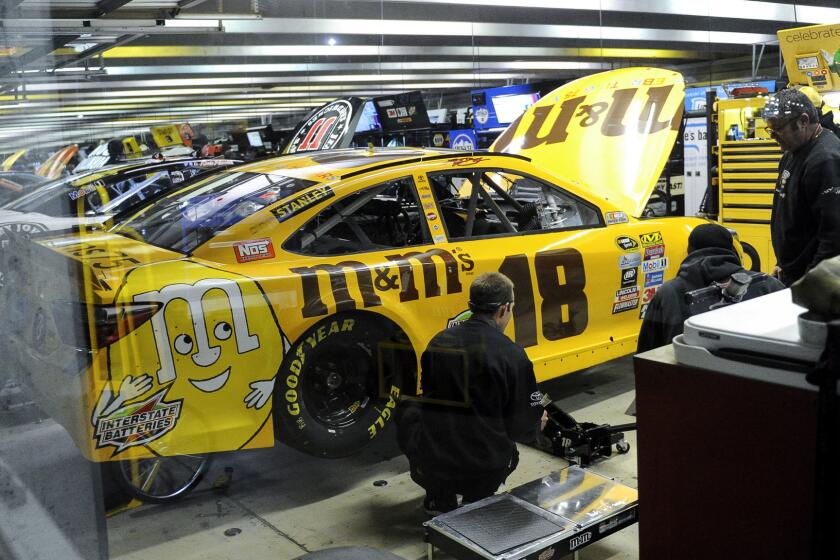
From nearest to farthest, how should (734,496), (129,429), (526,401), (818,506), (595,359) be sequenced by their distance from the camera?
(818,506), (734,496), (129,429), (526,401), (595,359)

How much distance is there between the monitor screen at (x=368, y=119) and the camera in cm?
378

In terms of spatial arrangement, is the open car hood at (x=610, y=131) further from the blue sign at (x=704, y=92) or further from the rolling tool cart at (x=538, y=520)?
the rolling tool cart at (x=538, y=520)

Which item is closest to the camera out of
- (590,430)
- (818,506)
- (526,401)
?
(818,506)

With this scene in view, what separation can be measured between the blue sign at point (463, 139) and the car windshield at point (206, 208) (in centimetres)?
101

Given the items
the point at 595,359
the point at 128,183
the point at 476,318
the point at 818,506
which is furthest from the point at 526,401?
the point at 818,506

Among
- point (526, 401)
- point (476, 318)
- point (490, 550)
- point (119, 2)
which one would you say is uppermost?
point (119, 2)

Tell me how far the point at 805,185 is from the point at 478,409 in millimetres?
1616

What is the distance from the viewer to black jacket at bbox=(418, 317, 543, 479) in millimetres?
3281

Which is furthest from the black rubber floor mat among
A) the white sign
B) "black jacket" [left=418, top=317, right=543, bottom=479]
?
the white sign

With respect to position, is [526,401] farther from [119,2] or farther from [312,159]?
[119,2]

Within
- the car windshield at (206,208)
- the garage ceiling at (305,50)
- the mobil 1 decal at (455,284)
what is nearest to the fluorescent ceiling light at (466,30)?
the garage ceiling at (305,50)

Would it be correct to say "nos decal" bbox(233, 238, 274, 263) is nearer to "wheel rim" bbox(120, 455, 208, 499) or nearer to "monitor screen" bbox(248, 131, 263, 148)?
"monitor screen" bbox(248, 131, 263, 148)

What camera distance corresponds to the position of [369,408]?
141 inches

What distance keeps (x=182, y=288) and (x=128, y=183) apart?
654 mm
